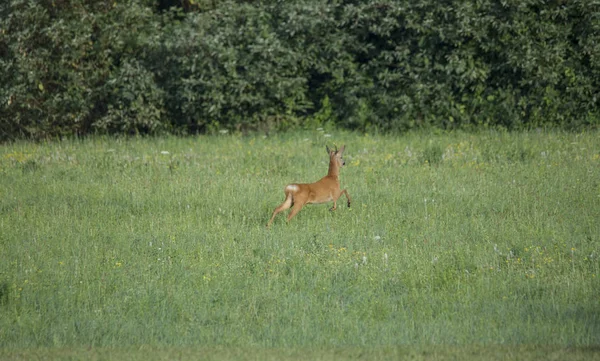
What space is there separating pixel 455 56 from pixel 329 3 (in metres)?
3.02

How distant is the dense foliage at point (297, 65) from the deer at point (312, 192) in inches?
289

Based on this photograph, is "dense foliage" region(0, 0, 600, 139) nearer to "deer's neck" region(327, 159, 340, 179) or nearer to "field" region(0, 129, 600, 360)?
"field" region(0, 129, 600, 360)

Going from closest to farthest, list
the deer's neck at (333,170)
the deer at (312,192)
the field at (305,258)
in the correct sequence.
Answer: the field at (305,258), the deer at (312,192), the deer's neck at (333,170)

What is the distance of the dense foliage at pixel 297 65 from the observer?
698 inches

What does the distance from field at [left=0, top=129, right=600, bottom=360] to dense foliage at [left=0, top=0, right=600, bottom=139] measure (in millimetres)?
3091

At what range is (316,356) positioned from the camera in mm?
6398

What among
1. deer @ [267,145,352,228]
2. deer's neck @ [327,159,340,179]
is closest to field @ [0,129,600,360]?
deer @ [267,145,352,228]

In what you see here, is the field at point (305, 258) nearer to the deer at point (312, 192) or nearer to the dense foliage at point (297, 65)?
the deer at point (312, 192)

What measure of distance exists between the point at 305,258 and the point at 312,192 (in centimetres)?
154

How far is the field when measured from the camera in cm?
691

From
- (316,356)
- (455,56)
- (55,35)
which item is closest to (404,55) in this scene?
(455,56)

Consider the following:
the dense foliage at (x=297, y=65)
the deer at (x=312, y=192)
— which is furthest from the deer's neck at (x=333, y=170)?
the dense foliage at (x=297, y=65)

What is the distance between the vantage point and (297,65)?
19188mm

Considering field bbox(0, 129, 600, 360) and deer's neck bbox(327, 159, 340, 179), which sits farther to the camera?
deer's neck bbox(327, 159, 340, 179)
